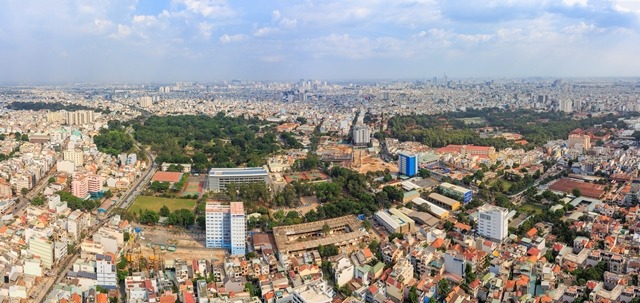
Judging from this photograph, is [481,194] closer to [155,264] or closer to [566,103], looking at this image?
[155,264]

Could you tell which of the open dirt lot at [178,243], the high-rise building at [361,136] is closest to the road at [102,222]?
the open dirt lot at [178,243]

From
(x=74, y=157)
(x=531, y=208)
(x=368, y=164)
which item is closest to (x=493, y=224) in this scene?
(x=531, y=208)

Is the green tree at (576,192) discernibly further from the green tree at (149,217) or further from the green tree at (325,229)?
the green tree at (149,217)

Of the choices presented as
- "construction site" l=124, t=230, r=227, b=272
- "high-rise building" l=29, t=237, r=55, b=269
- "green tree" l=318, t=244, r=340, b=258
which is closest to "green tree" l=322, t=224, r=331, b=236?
"green tree" l=318, t=244, r=340, b=258

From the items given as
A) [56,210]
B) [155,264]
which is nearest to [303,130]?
[56,210]

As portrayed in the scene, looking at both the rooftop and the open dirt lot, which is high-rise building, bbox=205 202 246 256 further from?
the rooftop
